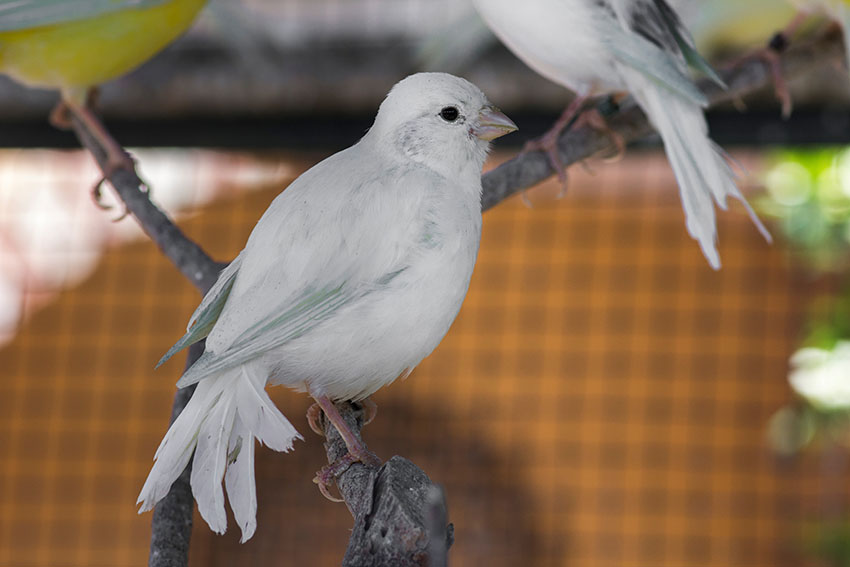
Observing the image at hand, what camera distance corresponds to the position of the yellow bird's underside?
105 cm

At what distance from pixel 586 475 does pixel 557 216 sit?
54cm

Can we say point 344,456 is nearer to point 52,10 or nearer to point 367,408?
point 367,408

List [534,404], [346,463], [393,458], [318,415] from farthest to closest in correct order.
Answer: [534,404], [318,415], [346,463], [393,458]

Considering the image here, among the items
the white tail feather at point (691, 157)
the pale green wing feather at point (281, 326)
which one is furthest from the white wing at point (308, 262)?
the white tail feather at point (691, 157)

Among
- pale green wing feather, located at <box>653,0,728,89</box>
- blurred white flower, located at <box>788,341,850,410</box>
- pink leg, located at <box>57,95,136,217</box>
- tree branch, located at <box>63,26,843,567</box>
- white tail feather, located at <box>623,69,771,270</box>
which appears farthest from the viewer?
blurred white flower, located at <box>788,341,850,410</box>

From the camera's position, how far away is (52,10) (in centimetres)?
101

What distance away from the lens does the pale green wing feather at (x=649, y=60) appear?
2.84 feet

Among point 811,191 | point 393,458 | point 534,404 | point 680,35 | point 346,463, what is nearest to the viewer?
point 393,458

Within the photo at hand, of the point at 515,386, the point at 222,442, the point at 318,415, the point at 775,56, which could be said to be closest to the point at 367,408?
the point at 318,415

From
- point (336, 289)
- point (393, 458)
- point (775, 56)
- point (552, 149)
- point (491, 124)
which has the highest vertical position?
point (775, 56)

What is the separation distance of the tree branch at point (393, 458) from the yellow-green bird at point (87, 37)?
3.7 inches

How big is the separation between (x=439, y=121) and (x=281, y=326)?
18 cm

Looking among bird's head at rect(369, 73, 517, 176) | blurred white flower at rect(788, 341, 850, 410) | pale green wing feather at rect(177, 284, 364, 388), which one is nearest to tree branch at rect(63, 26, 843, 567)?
pale green wing feather at rect(177, 284, 364, 388)

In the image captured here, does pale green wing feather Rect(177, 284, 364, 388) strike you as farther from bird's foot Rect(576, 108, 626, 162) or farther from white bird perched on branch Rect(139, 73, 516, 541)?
bird's foot Rect(576, 108, 626, 162)
